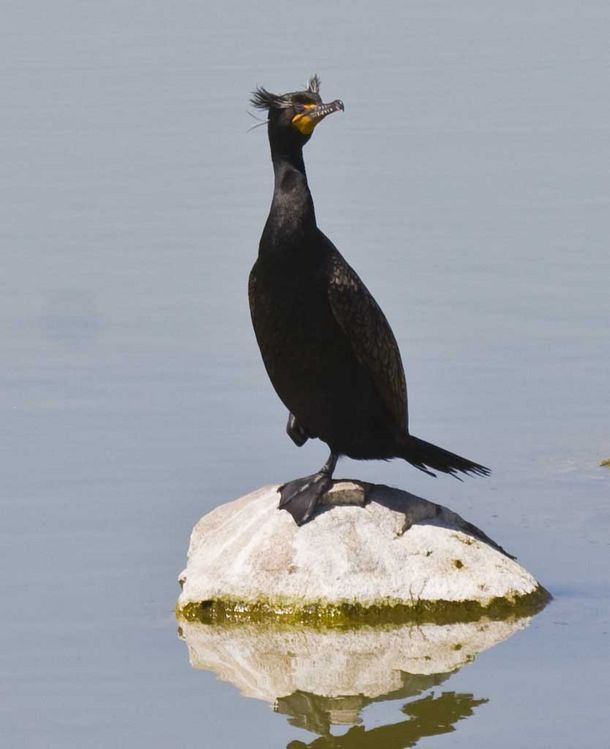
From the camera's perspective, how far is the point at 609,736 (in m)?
6.13

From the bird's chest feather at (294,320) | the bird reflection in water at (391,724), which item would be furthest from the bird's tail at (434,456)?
the bird reflection in water at (391,724)

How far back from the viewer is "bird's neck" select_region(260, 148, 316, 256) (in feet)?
23.8

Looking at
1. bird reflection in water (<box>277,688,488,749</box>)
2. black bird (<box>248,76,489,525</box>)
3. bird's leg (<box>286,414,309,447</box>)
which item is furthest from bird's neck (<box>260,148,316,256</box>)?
bird reflection in water (<box>277,688,488,749</box>)

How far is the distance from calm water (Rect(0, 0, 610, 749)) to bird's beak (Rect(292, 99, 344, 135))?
6.26 ft

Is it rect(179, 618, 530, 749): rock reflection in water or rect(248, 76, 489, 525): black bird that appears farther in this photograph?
rect(248, 76, 489, 525): black bird

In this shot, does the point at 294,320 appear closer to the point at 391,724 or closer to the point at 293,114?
the point at 293,114

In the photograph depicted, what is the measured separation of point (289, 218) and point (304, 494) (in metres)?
1.07

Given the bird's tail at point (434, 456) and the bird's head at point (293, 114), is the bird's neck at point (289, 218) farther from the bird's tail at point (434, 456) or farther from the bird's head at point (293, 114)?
the bird's tail at point (434, 456)

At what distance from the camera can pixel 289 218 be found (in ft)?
23.8

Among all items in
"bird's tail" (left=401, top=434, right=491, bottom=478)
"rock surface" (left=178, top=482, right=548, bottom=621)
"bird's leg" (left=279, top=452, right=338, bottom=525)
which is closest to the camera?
"rock surface" (left=178, top=482, right=548, bottom=621)

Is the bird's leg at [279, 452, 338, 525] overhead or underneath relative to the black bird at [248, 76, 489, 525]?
underneath

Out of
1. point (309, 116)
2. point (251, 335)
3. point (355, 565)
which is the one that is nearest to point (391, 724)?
point (355, 565)

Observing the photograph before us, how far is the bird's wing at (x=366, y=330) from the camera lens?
732 cm

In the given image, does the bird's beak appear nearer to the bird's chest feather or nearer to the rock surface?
the bird's chest feather
